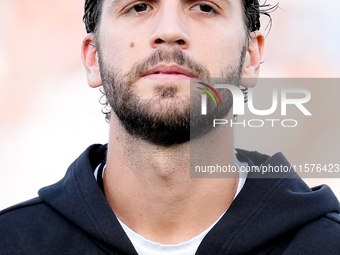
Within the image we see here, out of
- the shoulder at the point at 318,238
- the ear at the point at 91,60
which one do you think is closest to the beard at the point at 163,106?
the ear at the point at 91,60

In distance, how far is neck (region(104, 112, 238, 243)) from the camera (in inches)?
168

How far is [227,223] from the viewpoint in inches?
160

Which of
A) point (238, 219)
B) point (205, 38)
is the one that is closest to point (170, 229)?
point (238, 219)

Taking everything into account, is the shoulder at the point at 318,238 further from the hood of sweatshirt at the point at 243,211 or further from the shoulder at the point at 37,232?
the shoulder at the point at 37,232

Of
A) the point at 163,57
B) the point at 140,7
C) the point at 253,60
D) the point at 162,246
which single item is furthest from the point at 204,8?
the point at 162,246

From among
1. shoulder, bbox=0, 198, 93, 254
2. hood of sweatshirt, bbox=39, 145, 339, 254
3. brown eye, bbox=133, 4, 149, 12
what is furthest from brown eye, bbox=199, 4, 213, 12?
shoulder, bbox=0, 198, 93, 254

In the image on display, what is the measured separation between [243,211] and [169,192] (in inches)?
23.4

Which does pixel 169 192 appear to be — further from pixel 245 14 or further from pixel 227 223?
pixel 245 14

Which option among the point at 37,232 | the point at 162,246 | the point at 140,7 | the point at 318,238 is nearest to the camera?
the point at 318,238

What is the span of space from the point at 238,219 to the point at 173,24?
59.8 inches

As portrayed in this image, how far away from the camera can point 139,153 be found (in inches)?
172

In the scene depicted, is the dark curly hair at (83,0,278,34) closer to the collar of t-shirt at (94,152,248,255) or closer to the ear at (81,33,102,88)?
the ear at (81,33,102,88)

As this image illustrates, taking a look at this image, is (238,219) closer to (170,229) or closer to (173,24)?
(170,229)

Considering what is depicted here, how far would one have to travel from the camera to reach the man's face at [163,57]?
13.2 feet
